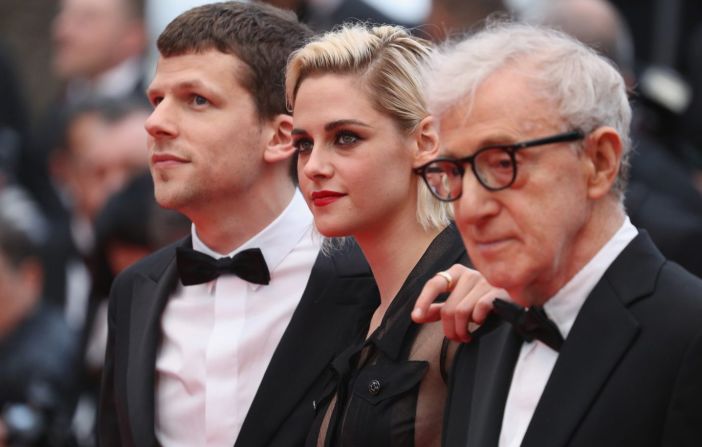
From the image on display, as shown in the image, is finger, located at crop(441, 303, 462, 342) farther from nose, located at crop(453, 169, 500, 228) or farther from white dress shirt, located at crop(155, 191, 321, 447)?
white dress shirt, located at crop(155, 191, 321, 447)

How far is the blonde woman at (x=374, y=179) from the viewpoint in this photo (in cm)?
408

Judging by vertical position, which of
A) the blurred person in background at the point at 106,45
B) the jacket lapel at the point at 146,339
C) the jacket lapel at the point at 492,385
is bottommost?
the blurred person in background at the point at 106,45

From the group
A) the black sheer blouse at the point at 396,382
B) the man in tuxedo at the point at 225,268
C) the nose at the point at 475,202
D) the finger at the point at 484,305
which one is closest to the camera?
the nose at the point at 475,202

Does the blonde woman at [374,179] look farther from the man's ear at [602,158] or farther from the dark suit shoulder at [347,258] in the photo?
the man's ear at [602,158]

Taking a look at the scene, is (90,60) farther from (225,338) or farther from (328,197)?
(328,197)

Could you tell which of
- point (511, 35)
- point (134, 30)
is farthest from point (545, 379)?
point (134, 30)

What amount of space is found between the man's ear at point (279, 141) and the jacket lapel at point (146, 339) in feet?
1.47

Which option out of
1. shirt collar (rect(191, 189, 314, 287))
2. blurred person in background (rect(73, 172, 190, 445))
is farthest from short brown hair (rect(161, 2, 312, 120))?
blurred person in background (rect(73, 172, 190, 445))

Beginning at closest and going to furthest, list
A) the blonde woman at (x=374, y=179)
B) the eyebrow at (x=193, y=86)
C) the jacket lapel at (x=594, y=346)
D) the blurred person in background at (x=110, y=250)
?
the jacket lapel at (x=594, y=346), the blonde woman at (x=374, y=179), the eyebrow at (x=193, y=86), the blurred person in background at (x=110, y=250)

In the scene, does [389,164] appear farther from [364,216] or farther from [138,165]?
[138,165]

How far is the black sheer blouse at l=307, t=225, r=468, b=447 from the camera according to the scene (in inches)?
152

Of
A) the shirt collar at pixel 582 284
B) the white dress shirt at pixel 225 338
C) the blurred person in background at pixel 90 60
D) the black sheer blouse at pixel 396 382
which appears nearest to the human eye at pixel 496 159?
the shirt collar at pixel 582 284

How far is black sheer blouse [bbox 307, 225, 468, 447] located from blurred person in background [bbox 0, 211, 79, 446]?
2494mm

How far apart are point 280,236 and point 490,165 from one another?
4.46 ft
